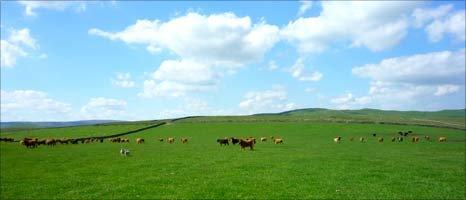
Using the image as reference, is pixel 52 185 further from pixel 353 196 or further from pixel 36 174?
pixel 353 196

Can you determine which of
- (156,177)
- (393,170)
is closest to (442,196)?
(393,170)

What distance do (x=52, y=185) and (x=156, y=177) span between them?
6.15 meters

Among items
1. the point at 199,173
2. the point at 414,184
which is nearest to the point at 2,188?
the point at 199,173

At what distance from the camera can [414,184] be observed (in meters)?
25.3

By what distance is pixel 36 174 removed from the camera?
1193 inches

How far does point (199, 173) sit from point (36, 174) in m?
11.8

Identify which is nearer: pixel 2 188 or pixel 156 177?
pixel 2 188

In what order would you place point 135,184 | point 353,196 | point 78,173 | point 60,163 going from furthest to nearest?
point 60,163 < point 78,173 < point 135,184 < point 353,196

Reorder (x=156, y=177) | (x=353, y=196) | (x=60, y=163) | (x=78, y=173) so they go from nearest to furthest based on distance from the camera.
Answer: (x=353, y=196) < (x=156, y=177) < (x=78, y=173) < (x=60, y=163)

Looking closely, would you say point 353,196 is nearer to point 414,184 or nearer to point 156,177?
point 414,184

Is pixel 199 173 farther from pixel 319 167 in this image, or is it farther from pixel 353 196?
pixel 353 196

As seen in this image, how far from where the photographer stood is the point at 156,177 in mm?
27297

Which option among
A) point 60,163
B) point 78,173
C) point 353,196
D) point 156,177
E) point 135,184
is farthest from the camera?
point 60,163

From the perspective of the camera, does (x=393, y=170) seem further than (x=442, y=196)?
Yes
